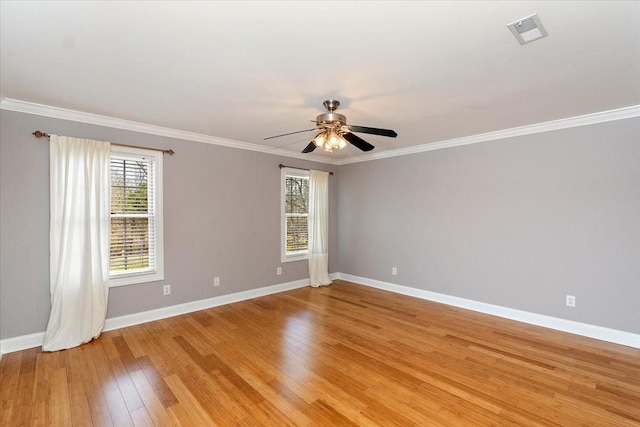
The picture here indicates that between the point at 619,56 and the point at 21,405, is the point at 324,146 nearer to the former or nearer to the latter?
the point at 619,56

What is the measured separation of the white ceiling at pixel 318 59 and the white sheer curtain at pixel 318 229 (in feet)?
7.36

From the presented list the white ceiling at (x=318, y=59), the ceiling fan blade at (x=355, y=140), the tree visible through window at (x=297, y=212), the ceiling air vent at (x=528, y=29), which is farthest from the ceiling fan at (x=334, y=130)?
the tree visible through window at (x=297, y=212)

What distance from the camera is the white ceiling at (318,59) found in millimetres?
1676

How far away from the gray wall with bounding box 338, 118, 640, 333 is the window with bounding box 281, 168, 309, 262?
1.29 m

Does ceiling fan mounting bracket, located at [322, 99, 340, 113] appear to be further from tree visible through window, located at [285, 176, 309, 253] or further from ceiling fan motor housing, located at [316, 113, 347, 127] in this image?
tree visible through window, located at [285, 176, 309, 253]

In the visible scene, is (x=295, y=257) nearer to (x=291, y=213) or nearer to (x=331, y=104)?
(x=291, y=213)

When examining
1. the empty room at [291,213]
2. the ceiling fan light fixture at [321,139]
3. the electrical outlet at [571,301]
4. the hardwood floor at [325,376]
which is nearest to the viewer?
the empty room at [291,213]

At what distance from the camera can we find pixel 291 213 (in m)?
5.48

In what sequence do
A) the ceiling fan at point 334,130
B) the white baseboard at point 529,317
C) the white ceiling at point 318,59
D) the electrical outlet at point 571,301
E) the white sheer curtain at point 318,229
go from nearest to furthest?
the white ceiling at point 318,59
the ceiling fan at point 334,130
the white baseboard at point 529,317
the electrical outlet at point 571,301
the white sheer curtain at point 318,229

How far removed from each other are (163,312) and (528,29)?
4657mm

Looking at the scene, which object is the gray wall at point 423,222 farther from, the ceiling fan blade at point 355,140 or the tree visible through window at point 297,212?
the ceiling fan blade at point 355,140

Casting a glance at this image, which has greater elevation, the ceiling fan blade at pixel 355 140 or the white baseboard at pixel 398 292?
the ceiling fan blade at pixel 355 140

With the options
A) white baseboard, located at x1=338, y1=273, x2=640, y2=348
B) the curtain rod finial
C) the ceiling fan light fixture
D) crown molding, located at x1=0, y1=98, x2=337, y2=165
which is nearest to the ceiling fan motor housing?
the ceiling fan light fixture

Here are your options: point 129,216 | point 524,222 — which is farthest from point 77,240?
point 524,222
